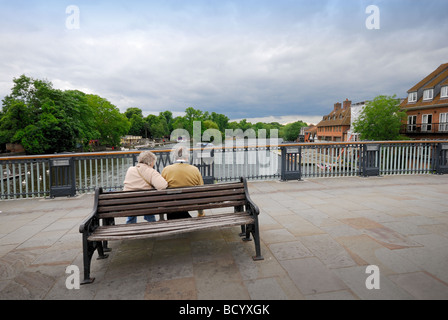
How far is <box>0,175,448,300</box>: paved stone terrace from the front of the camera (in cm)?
263

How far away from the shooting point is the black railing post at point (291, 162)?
8.60 m

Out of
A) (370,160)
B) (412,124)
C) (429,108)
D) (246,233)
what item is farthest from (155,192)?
(412,124)

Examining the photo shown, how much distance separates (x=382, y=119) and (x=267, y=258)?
46081 millimetres

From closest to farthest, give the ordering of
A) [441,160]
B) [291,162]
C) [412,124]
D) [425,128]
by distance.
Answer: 1. [291,162]
2. [441,160]
3. [425,128]
4. [412,124]

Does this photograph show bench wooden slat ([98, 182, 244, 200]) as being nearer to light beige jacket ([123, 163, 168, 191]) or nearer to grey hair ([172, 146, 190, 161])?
light beige jacket ([123, 163, 168, 191])

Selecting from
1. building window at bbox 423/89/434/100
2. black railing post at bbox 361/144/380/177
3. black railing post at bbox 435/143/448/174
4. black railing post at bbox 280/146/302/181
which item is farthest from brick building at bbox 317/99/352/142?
black railing post at bbox 280/146/302/181

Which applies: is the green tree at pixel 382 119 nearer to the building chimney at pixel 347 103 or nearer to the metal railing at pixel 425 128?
the metal railing at pixel 425 128

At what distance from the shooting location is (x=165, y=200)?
3.40 metres

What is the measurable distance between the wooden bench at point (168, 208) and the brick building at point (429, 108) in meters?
40.9

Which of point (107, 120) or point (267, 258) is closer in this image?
point (267, 258)

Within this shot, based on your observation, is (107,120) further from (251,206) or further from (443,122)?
(251,206)

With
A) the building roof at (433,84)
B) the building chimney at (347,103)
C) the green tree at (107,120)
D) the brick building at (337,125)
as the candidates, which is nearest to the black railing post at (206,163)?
the building roof at (433,84)

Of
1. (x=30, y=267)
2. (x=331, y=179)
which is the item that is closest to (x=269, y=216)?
(x=30, y=267)
